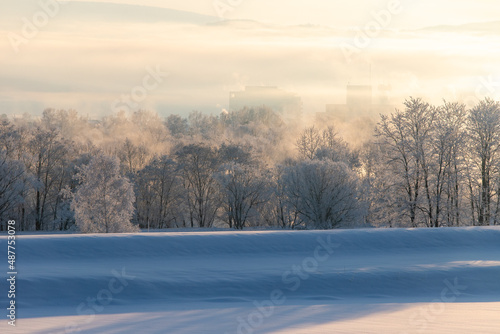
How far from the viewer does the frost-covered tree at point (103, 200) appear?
3431cm

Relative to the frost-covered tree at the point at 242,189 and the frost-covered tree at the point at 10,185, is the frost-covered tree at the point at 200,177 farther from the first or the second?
Result: the frost-covered tree at the point at 10,185

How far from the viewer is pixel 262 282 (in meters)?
14.9

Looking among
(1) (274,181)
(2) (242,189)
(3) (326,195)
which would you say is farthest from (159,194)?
(3) (326,195)

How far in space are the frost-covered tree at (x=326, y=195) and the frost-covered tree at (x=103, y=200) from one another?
1080 cm

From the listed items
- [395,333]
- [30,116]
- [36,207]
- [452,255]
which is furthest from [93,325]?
[30,116]

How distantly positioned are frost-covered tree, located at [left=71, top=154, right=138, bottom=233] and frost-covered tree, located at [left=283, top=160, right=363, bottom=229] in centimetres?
1080

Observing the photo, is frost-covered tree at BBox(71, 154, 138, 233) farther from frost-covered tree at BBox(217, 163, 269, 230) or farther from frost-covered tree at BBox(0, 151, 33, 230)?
frost-covered tree at BBox(217, 163, 269, 230)

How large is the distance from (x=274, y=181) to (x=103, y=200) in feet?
57.7

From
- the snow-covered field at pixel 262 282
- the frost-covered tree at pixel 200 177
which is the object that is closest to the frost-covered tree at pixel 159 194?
the frost-covered tree at pixel 200 177

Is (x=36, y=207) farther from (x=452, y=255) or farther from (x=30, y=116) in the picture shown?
(x=30, y=116)

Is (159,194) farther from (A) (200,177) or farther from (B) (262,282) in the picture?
(B) (262,282)

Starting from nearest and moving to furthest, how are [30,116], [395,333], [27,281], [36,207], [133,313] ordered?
[395,333] < [133,313] < [27,281] < [36,207] < [30,116]

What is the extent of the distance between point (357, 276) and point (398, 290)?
3.60 feet

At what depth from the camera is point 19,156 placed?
51.2 metres
